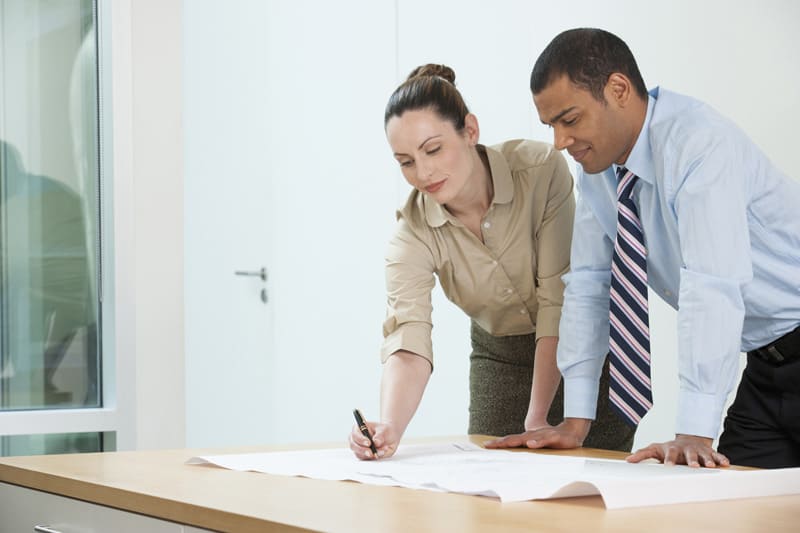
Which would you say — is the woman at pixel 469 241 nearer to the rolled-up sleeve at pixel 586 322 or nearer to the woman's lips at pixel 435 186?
the woman's lips at pixel 435 186

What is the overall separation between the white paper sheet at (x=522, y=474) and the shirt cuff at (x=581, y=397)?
0.57 ft

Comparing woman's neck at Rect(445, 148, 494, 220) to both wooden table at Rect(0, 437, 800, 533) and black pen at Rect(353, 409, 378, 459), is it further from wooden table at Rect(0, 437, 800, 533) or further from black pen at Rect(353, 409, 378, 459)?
wooden table at Rect(0, 437, 800, 533)

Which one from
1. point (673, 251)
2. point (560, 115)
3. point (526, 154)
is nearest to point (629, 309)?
point (673, 251)

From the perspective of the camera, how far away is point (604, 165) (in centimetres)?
161

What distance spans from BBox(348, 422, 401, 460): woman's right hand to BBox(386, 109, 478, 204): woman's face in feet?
1.55

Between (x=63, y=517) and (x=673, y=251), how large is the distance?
96 cm

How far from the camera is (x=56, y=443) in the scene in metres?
2.54

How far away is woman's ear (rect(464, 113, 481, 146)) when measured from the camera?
1.95 metres

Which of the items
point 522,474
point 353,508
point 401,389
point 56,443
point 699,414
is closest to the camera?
point 353,508

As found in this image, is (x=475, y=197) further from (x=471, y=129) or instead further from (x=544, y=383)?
(x=544, y=383)

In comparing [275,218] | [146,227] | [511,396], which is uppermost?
[275,218]

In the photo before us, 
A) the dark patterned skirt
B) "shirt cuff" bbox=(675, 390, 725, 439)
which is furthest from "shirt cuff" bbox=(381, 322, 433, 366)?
"shirt cuff" bbox=(675, 390, 725, 439)

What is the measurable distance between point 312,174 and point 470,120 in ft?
7.29

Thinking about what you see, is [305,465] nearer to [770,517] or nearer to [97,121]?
[770,517]
